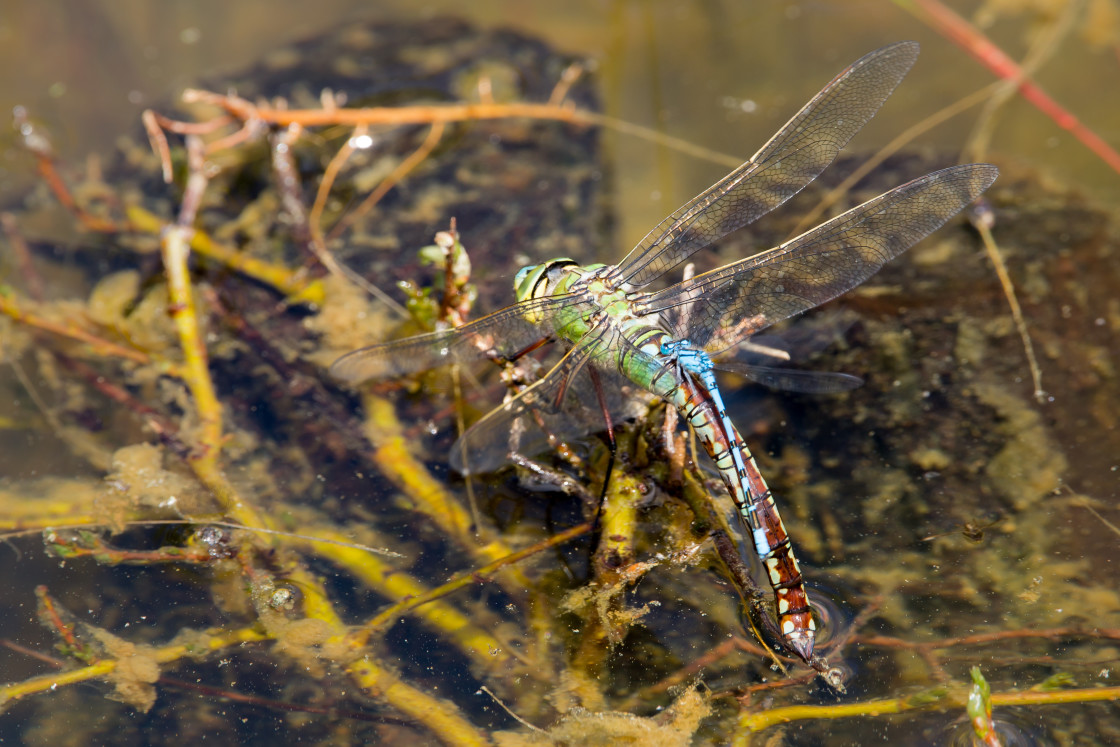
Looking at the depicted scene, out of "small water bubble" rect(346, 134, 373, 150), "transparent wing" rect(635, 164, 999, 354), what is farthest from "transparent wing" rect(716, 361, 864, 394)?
"small water bubble" rect(346, 134, 373, 150)

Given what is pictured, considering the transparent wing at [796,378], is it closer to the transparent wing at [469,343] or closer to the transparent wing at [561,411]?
the transparent wing at [561,411]

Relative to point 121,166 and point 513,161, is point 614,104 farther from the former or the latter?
point 121,166

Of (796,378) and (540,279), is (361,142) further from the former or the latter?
(796,378)

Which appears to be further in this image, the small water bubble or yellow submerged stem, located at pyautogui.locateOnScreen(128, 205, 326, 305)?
the small water bubble

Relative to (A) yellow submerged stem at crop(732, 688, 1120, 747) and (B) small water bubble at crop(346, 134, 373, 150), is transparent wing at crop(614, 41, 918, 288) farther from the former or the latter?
(B) small water bubble at crop(346, 134, 373, 150)

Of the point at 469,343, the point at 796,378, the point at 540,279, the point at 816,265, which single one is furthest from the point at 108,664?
the point at 816,265

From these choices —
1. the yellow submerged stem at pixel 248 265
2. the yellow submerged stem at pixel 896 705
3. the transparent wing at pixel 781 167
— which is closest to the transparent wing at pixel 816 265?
the transparent wing at pixel 781 167
